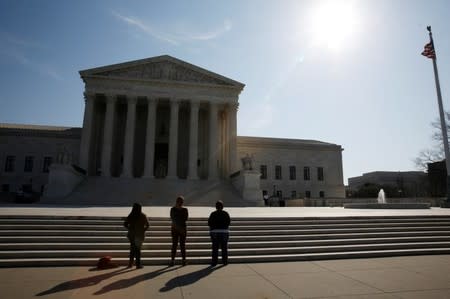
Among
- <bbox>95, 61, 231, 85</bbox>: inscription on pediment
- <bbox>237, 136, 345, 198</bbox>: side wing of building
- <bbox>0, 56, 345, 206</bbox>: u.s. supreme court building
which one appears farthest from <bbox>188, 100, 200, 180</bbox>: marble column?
<bbox>237, 136, 345, 198</bbox>: side wing of building

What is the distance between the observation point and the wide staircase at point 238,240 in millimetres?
9461

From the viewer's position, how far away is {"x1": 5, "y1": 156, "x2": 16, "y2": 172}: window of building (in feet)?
155

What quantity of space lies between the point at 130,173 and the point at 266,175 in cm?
2623

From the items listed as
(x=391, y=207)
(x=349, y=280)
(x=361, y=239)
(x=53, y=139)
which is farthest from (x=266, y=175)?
(x=349, y=280)

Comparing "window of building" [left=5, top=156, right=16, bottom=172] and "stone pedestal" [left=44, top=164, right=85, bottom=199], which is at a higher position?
"window of building" [left=5, top=156, right=16, bottom=172]

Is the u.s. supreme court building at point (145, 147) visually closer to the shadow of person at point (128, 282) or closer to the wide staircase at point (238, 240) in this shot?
the wide staircase at point (238, 240)

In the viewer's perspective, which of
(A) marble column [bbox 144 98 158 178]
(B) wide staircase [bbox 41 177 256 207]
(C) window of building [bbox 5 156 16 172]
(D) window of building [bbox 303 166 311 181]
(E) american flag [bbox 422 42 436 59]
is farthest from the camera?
(D) window of building [bbox 303 166 311 181]

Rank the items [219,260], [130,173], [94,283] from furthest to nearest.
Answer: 1. [130,173]
2. [219,260]
3. [94,283]

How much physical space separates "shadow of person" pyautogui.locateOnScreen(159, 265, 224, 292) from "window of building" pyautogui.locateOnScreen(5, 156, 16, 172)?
50016 mm

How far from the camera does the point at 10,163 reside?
156ft

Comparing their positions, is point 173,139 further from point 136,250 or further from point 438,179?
point 438,179

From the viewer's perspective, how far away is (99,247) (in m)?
9.95

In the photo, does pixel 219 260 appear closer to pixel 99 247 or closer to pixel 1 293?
pixel 99 247

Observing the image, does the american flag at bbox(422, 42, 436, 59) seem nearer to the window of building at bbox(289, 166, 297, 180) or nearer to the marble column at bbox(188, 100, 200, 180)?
the marble column at bbox(188, 100, 200, 180)
